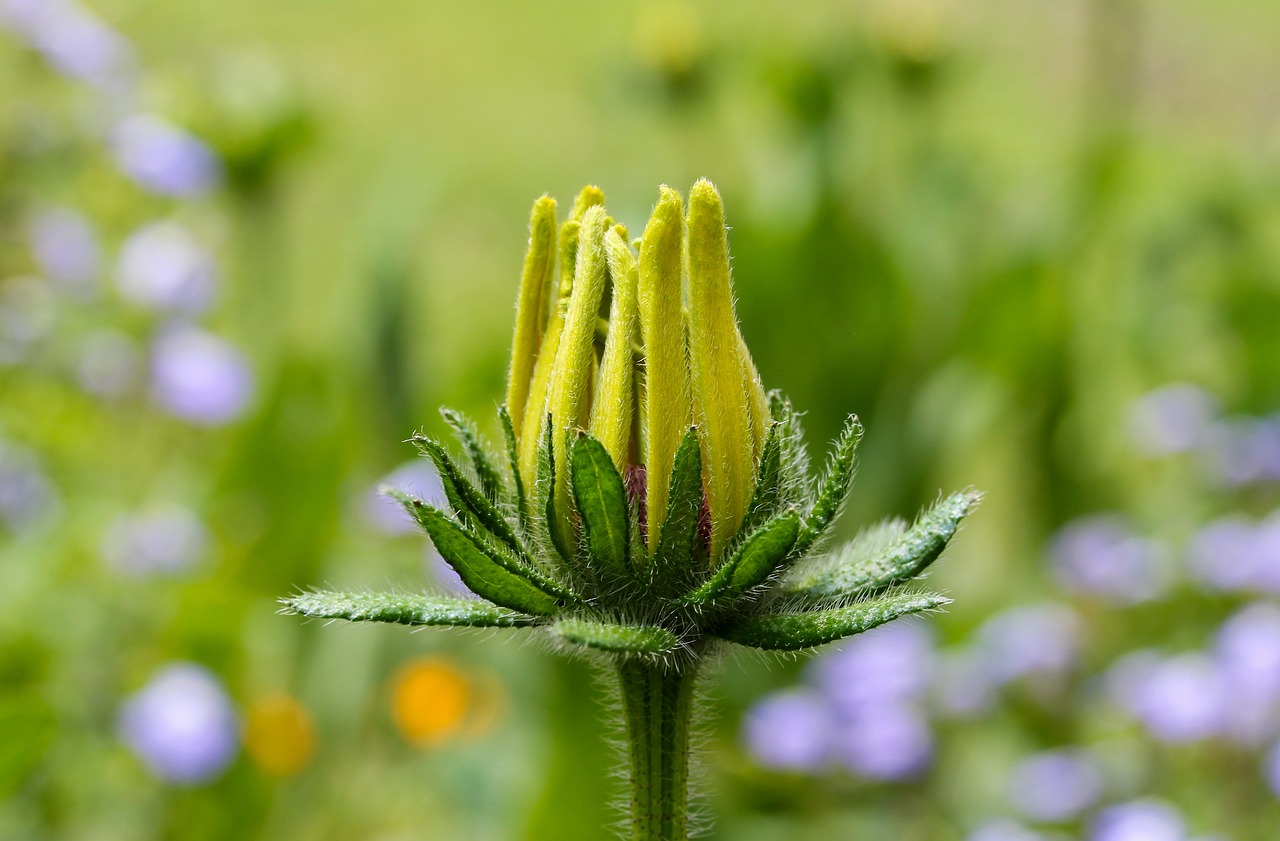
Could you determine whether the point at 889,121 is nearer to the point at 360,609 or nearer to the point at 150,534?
the point at 150,534

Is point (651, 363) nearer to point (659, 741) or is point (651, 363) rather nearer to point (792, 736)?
point (659, 741)

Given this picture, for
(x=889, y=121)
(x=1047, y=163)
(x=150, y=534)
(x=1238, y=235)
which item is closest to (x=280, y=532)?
(x=150, y=534)

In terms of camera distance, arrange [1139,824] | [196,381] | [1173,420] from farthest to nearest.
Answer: [1173,420], [196,381], [1139,824]

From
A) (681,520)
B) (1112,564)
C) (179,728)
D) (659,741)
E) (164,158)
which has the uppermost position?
(164,158)

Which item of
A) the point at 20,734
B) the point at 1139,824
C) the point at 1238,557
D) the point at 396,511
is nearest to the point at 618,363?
the point at 20,734

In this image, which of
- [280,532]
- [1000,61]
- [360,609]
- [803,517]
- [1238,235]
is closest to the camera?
[360,609]

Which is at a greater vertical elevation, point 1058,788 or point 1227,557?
point 1227,557

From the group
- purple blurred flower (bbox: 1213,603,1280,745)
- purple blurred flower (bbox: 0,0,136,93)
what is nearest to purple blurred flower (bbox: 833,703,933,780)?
purple blurred flower (bbox: 1213,603,1280,745)
